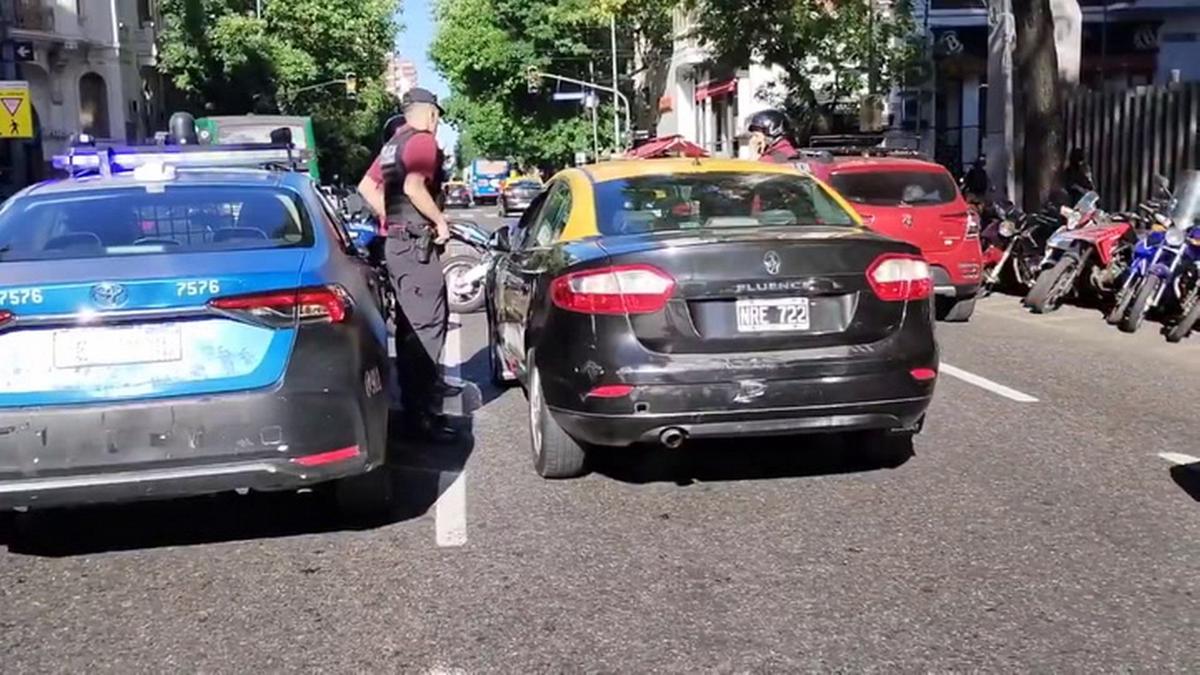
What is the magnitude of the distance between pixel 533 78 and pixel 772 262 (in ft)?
162

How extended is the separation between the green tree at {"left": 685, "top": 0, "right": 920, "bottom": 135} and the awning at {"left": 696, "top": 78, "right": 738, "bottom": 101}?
13537 mm

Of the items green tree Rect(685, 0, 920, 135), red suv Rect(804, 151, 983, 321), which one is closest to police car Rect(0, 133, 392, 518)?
red suv Rect(804, 151, 983, 321)

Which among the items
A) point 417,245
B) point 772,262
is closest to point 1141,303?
point 772,262

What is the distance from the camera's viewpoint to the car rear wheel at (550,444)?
6297mm

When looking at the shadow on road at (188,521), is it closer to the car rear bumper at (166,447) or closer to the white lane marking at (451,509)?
the white lane marking at (451,509)

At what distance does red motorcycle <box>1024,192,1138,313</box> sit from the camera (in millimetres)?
12609

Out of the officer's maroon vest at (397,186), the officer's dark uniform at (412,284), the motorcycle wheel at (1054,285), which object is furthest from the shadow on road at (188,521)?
the motorcycle wheel at (1054,285)

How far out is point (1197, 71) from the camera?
3066cm

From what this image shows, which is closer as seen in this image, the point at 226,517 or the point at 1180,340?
the point at 226,517

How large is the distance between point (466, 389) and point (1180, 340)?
616cm

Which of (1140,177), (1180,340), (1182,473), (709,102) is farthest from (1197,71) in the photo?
(1182,473)

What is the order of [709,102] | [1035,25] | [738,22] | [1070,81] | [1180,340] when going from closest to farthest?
[1180,340] < [1035,25] < [1070,81] < [738,22] < [709,102]

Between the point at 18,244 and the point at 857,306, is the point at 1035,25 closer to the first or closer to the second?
the point at 857,306

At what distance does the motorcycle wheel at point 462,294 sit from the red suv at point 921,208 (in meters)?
4.05
